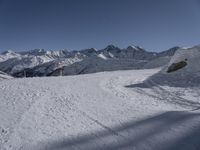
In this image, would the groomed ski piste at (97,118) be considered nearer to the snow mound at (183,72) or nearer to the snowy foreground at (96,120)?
the snowy foreground at (96,120)

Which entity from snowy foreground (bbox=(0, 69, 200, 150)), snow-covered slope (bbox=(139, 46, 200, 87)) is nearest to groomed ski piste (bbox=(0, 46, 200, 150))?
snowy foreground (bbox=(0, 69, 200, 150))

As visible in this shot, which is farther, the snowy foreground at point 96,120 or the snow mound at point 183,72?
the snow mound at point 183,72

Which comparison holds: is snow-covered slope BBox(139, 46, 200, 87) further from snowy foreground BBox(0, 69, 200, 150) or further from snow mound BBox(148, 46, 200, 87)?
snowy foreground BBox(0, 69, 200, 150)

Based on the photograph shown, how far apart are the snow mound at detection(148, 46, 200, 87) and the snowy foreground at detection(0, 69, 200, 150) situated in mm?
3745

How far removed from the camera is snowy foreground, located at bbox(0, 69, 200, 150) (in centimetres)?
615

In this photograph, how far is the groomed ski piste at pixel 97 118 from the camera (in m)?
6.16

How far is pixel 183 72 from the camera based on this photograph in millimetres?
18891

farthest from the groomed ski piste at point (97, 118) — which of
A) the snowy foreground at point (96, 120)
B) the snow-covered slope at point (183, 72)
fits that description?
the snow-covered slope at point (183, 72)

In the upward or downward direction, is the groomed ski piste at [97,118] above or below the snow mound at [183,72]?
below

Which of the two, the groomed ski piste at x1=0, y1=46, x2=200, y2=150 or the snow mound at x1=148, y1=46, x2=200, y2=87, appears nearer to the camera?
the groomed ski piste at x1=0, y1=46, x2=200, y2=150

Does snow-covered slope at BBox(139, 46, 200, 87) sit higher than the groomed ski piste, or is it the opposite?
snow-covered slope at BBox(139, 46, 200, 87)

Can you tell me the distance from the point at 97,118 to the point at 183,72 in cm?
1323

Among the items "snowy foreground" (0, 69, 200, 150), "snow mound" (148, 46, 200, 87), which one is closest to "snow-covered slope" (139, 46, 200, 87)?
"snow mound" (148, 46, 200, 87)

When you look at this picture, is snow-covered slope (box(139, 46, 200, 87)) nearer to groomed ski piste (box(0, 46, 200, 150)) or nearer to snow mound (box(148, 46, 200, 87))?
snow mound (box(148, 46, 200, 87))
